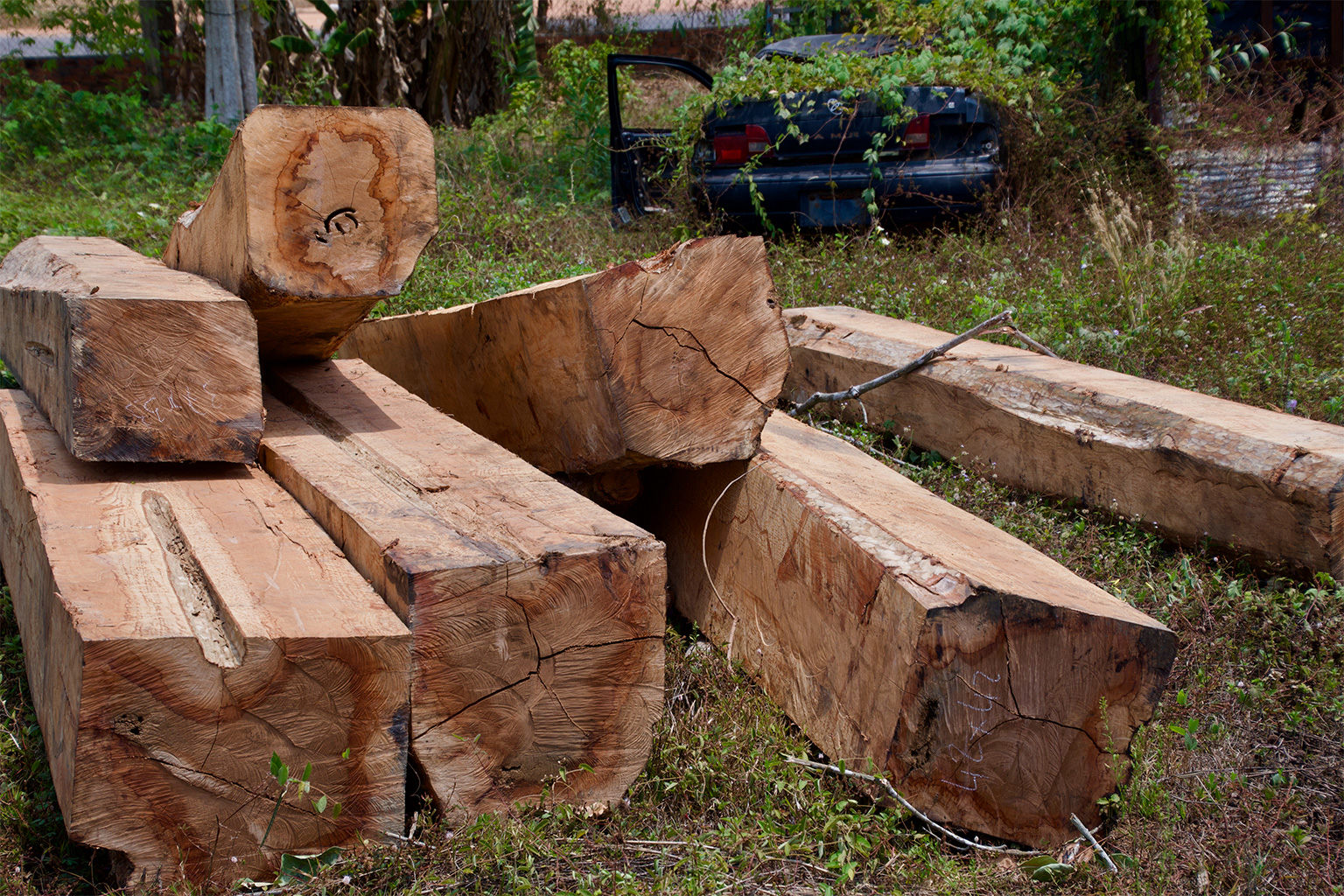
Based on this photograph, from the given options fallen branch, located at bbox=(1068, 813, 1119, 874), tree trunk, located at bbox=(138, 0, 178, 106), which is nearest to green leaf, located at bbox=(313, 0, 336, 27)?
tree trunk, located at bbox=(138, 0, 178, 106)

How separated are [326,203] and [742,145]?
172 inches

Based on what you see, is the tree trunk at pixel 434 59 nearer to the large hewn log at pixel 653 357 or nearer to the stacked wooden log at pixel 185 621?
the large hewn log at pixel 653 357

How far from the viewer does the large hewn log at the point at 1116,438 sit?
2836mm

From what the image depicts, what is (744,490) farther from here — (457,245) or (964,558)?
(457,245)

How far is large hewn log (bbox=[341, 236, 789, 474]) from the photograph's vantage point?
104 inches

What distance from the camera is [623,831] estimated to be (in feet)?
7.09

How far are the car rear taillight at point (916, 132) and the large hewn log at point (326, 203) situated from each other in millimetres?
4338

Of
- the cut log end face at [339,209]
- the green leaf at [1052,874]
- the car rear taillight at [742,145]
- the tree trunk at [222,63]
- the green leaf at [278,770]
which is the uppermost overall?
the tree trunk at [222,63]

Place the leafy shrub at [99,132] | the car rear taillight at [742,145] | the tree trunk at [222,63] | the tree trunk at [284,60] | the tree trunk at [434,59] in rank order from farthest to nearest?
the tree trunk at [434,59], the tree trunk at [284,60], the tree trunk at [222,63], the leafy shrub at [99,132], the car rear taillight at [742,145]

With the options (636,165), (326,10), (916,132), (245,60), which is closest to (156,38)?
(326,10)

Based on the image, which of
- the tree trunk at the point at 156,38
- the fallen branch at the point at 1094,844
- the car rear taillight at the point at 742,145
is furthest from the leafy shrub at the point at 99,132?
the fallen branch at the point at 1094,844

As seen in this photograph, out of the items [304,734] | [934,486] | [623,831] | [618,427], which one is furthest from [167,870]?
[934,486]

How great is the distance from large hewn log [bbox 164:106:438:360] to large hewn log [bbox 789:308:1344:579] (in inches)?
83.4

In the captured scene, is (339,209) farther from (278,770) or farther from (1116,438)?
(1116,438)
